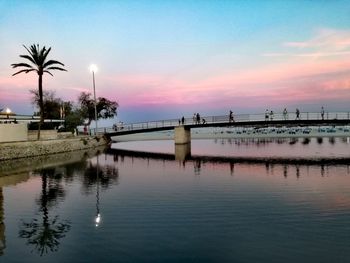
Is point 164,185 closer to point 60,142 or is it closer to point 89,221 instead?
point 89,221

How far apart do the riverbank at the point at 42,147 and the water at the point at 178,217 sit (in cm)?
1503

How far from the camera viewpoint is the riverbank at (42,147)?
5231 centimetres

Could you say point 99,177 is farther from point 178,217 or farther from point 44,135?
point 44,135

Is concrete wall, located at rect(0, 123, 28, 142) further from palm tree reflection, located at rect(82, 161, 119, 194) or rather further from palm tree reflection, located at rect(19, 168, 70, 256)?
palm tree reflection, located at rect(19, 168, 70, 256)

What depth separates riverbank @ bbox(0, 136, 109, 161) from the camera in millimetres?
52312

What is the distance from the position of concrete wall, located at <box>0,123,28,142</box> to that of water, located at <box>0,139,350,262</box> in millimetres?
17691

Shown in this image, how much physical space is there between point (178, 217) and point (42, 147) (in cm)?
4383

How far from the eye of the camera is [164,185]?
33031mm

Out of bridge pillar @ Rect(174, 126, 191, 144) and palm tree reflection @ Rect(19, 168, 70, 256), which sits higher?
bridge pillar @ Rect(174, 126, 191, 144)

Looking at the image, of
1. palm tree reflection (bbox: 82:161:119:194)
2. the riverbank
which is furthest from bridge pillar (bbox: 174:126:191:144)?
palm tree reflection (bbox: 82:161:119:194)

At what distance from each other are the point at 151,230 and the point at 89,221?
13.0 feet

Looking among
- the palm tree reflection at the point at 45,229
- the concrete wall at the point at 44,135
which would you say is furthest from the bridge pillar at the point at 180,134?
the palm tree reflection at the point at 45,229

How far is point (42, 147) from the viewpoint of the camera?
6041cm

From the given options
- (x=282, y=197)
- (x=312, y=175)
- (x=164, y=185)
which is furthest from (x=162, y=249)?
(x=312, y=175)
